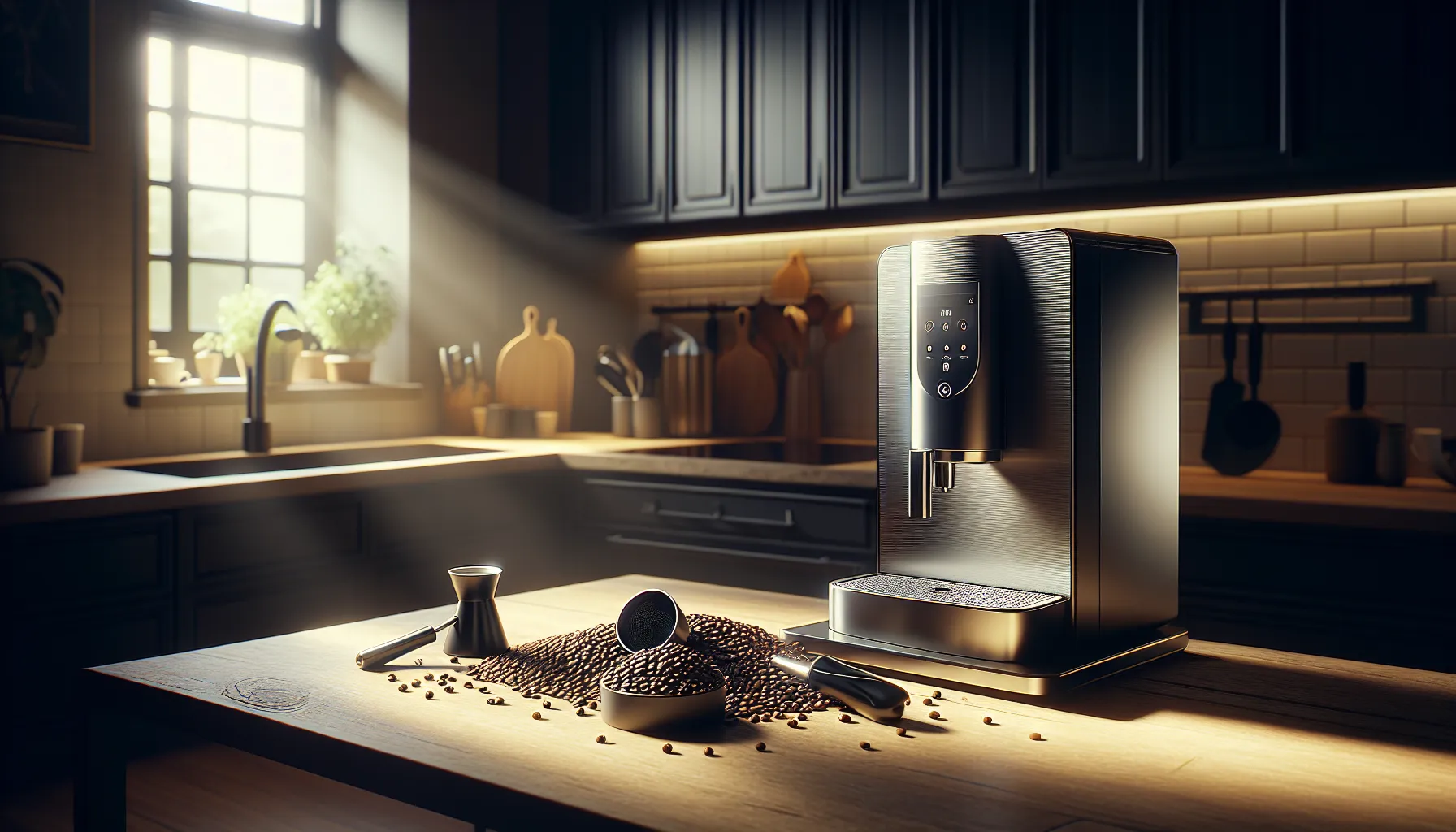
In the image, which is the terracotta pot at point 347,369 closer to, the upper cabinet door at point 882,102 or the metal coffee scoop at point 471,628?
the upper cabinet door at point 882,102

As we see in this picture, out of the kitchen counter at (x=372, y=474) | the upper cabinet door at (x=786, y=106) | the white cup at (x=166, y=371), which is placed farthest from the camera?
the upper cabinet door at (x=786, y=106)

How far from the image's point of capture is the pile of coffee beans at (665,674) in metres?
1.16

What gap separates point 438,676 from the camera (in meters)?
1.36

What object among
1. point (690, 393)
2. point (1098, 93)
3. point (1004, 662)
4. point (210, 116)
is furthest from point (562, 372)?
point (1004, 662)

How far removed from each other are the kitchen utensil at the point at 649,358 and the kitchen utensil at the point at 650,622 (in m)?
3.14

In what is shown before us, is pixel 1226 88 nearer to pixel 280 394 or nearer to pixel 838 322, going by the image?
pixel 838 322

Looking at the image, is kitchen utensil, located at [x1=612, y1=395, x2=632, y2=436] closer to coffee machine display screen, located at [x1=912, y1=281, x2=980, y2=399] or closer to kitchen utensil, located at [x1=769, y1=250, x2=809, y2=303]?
kitchen utensil, located at [x1=769, y1=250, x2=809, y2=303]

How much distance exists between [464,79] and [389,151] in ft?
1.35

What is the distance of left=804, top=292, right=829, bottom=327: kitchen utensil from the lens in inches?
168

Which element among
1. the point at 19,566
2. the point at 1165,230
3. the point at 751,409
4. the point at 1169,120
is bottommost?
the point at 19,566

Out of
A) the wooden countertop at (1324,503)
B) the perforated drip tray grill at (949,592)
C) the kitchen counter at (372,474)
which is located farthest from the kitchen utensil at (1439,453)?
the perforated drip tray grill at (949,592)

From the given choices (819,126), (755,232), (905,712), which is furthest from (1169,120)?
(905,712)

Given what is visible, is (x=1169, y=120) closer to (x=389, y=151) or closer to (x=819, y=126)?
(x=819, y=126)

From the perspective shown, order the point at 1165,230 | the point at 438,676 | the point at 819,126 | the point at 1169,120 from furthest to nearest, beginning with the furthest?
the point at 819,126 → the point at 1165,230 → the point at 1169,120 → the point at 438,676
